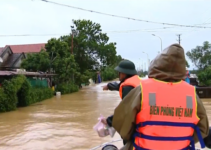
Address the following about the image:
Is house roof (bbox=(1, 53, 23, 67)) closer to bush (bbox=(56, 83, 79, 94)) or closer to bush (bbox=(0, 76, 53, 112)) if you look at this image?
bush (bbox=(56, 83, 79, 94))

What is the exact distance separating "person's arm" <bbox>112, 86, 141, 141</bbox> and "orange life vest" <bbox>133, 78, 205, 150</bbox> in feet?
0.11

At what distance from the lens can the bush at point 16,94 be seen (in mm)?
12417

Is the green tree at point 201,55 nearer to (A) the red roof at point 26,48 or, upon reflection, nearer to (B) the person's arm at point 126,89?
(A) the red roof at point 26,48

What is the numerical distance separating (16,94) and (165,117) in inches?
522

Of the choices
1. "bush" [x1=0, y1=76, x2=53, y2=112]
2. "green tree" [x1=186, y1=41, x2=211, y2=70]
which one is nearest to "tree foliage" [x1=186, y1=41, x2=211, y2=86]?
"green tree" [x1=186, y1=41, x2=211, y2=70]

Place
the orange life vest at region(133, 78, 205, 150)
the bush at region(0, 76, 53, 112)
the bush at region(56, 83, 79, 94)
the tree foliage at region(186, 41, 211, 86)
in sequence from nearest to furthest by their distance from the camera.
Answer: the orange life vest at region(133, 78, 205, 150), the bush at region(0, 76, 53, 112), the bush at region(56, 83, 79, 94), the tree foliage at region(186, 41, 211, 86)

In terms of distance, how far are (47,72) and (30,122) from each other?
1383cm

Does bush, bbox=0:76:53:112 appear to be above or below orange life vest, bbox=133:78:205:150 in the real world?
below

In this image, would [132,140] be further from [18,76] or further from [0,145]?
[18,76]

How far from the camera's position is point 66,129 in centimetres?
789

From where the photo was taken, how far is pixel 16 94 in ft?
45.5

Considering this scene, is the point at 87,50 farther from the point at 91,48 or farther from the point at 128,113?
the point at 128,113

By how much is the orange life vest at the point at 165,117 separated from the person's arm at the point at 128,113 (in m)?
0.03

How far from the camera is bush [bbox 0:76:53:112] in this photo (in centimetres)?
1242
